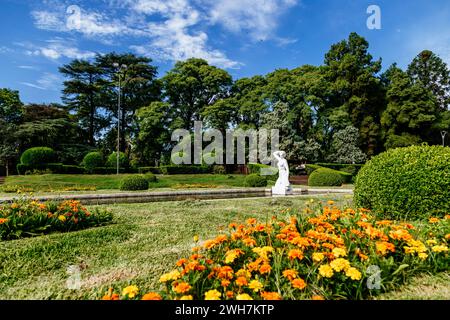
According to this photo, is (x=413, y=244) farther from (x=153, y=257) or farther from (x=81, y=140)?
(x=81, y=140)

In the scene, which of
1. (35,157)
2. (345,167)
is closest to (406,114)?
(345,167)

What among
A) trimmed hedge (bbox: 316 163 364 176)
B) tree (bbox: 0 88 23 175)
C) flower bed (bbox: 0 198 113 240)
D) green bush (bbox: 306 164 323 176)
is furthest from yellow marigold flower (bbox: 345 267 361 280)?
tree (bbox: 0 88 23 175)

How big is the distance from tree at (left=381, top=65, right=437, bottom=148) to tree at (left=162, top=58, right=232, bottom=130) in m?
15.6

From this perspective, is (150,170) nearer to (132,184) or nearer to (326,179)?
(132,184)

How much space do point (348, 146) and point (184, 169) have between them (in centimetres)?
1407

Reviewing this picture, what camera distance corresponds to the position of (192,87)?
2709 cm

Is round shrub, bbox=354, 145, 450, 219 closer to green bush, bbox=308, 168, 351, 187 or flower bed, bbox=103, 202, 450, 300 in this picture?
flower bed, bbox=103, 202, 450, 300

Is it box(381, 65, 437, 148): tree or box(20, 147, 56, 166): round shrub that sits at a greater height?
box(381, 65, 437, 148): tree

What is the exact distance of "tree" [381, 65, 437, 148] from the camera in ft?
79.6

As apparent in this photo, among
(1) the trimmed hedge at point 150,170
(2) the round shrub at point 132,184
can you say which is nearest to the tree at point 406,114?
(1) the trimmed hedge at point 150,170

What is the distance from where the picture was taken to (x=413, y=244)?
231 cm
